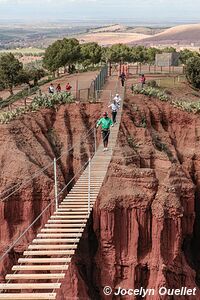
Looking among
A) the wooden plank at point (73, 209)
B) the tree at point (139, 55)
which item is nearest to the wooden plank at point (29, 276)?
the wooden plank at point (73, 209)

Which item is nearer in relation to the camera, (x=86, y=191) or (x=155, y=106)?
(x=86, y=191)

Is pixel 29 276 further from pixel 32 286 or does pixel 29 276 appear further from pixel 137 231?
pixel 137 231

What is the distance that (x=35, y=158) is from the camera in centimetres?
Result: 2844

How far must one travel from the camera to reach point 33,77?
6700cm

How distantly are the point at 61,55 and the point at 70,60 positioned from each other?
2.31 meters

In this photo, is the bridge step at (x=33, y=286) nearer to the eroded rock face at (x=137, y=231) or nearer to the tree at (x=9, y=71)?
the eroded rock face at (x=137, y=231)

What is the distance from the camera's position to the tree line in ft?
186

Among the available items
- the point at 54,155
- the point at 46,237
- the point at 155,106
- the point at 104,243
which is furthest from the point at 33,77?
the point at 46,237

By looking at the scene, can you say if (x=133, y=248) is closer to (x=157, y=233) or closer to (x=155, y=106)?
(x=157, y=233)

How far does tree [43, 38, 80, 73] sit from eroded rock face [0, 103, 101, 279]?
3600 cm

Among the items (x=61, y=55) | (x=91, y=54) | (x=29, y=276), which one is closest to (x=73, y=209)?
(x=29, y=276)

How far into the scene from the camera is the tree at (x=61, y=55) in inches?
2751

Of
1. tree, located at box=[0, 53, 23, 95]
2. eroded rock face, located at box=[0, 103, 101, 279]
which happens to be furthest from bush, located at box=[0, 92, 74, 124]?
tree, located at box=[0, 53, 23, 95]

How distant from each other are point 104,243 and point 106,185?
304 cm
